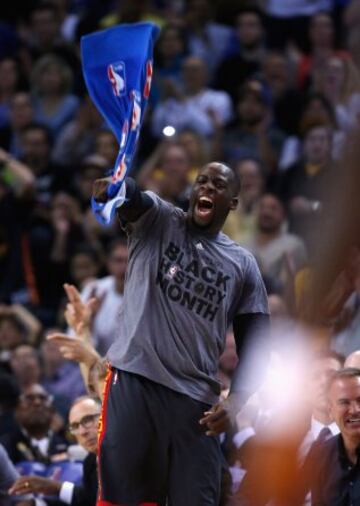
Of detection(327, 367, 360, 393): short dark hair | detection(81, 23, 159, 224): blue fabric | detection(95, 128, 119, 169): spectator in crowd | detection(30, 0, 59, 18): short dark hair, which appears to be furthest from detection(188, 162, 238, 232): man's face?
detection(30, 0, 59, 18): short dark hair

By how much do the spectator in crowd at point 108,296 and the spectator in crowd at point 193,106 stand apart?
6.89ft

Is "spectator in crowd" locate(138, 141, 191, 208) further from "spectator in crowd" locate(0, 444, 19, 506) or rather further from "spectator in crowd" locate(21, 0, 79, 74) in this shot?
"spectator in crowd" locate(0, 444, 19, 506)

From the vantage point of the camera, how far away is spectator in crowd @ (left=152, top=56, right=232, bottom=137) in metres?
12.2

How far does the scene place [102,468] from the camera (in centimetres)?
555

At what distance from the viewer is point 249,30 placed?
42.9 ft

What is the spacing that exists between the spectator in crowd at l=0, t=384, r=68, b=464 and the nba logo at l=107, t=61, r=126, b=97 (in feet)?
10.9

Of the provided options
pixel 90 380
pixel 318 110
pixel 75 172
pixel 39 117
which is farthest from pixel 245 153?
pixel 90 380

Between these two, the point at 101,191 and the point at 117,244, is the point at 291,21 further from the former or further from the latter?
the point at 101,191

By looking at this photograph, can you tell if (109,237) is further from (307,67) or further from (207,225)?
(207,225)

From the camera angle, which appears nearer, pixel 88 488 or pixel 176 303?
pixel 176 303

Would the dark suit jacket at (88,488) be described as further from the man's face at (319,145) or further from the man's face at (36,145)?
the man's face at (36,145)

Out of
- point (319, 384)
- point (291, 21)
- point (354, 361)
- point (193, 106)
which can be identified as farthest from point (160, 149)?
point (354, 361)

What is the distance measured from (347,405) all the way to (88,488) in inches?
Result: 65.1

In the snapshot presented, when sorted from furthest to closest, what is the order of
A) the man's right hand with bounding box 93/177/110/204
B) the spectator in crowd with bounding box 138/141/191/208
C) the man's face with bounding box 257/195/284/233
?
the spectator in crowd with bounding box 138/141/191/208 → the man's face with bounding box 257/195/284/233 → the man's right hand with bounding box 93/177/110/204
